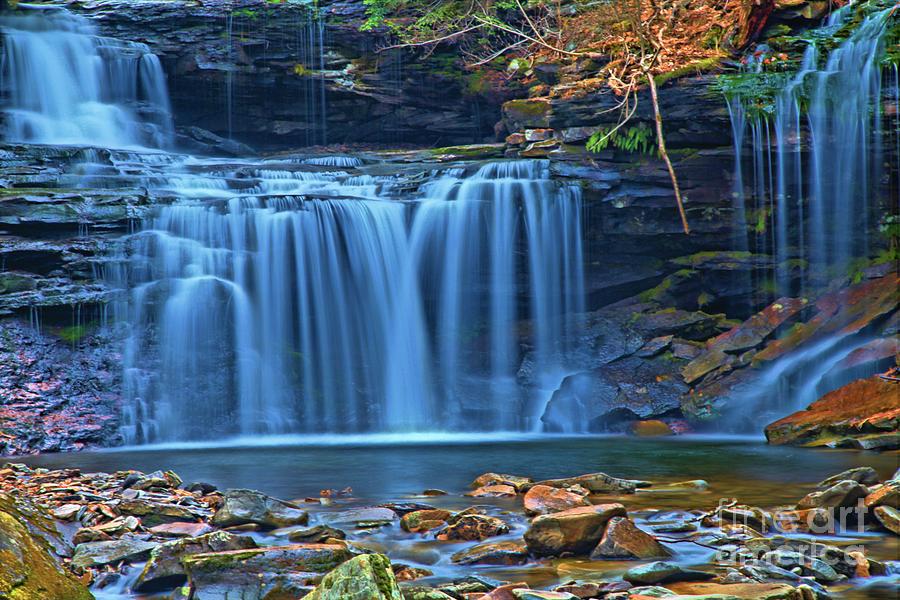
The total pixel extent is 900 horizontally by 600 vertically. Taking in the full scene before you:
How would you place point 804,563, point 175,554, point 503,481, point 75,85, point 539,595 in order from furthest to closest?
point 75,85 → point 503,481 → point 175,554 → point 804,563 → point 539,595

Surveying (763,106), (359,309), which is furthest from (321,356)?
(763,106)

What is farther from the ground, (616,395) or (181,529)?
(181,529)

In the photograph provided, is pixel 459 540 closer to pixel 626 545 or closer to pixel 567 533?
pixel 567 533

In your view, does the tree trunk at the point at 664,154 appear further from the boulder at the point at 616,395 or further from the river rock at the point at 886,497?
the river rock at the point at 886,497

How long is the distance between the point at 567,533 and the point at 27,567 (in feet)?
10.2

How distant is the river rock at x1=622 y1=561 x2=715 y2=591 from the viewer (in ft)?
15.0

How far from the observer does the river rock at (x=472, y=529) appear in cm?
585

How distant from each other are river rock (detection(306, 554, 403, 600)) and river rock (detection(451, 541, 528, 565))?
1.89 meters

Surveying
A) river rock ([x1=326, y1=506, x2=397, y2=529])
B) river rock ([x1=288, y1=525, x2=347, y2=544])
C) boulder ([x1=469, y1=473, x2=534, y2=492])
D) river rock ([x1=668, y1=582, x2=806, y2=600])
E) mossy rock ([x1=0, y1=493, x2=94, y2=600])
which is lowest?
boulder ([x1=469, y1=473, x2=534, y2=492])

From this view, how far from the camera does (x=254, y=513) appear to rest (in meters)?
6.20

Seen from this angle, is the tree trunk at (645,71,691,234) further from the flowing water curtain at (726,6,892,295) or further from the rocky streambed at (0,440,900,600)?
the rocky streambed at (0,440,900,600)

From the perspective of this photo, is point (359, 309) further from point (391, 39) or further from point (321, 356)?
point (391, 39)

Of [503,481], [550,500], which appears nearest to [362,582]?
[550,500]

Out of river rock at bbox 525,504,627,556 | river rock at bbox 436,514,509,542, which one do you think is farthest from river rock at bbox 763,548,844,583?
river rock at bbox 436,514,509,542
